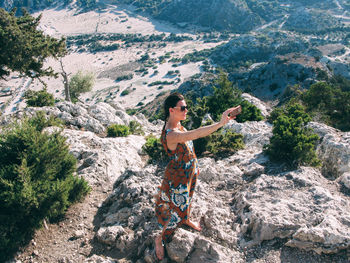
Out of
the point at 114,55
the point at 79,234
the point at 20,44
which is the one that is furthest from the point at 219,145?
the point at 114,55

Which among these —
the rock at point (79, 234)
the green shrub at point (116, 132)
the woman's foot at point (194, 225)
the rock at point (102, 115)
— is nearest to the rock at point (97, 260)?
the rock at point (79, 234)

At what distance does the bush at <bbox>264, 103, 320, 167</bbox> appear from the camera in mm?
6125

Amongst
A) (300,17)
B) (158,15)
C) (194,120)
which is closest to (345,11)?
(300,17)

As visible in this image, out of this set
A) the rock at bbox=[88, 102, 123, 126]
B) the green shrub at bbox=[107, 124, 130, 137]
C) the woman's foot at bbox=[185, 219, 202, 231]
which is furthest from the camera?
the rock at bbox=[88, 102, 123, 126]

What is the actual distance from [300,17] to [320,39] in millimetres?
30205

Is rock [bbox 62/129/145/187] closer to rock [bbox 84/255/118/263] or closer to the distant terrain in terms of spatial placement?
rock [bbox 84/255/118/263]

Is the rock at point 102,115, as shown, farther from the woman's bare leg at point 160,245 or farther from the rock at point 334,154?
the woman's bare leg at point 160,245

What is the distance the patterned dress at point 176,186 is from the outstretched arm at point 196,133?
0.16 metres

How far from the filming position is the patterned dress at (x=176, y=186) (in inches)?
150

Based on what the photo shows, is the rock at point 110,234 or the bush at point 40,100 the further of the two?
the bush at point 40,100

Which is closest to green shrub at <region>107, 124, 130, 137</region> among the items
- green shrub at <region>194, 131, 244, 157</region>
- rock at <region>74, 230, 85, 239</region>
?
green shrub at <region>194, 131, 244, 157</region>

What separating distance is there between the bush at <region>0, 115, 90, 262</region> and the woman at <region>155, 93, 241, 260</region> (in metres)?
2.13

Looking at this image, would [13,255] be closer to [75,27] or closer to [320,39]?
[320,39]

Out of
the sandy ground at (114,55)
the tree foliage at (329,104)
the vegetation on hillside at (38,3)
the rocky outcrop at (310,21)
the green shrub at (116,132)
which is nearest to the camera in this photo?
the green shrub at (116,132)
